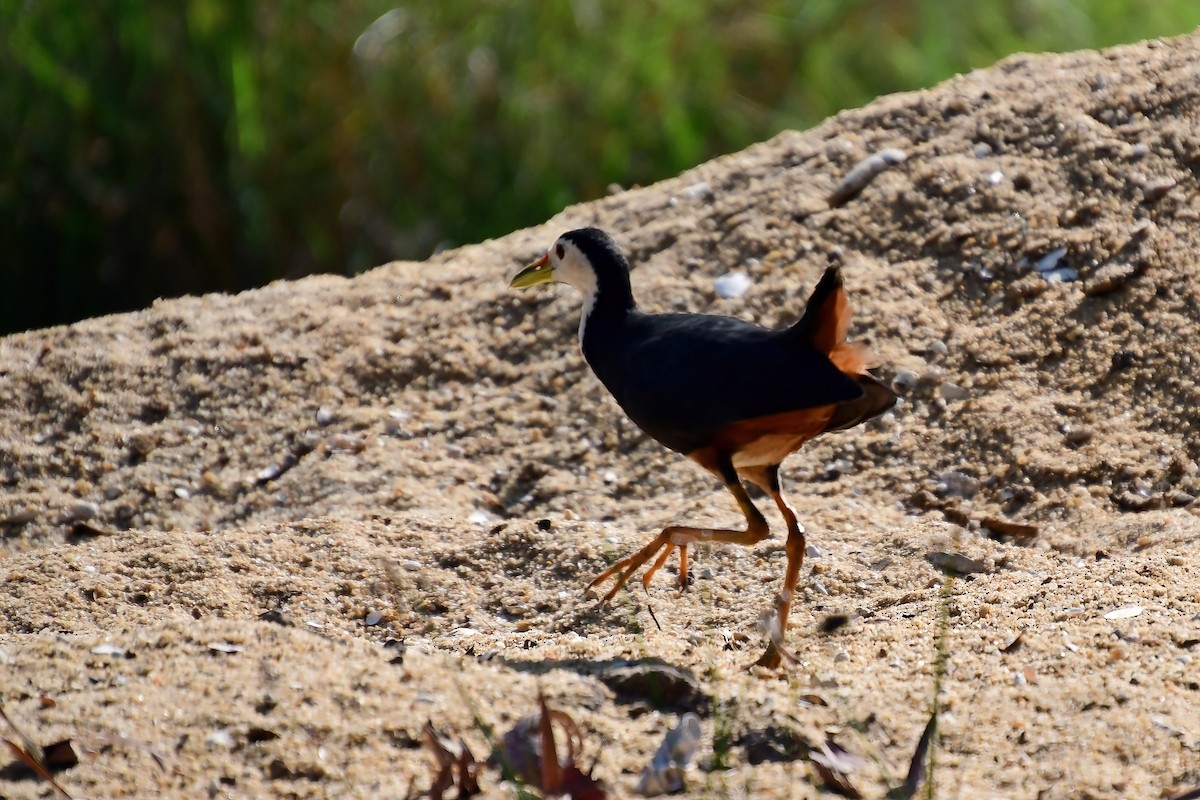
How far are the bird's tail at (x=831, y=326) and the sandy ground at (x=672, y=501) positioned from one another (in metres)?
0.69

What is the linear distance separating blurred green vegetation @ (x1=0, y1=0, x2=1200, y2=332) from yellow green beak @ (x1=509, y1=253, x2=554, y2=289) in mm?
3555

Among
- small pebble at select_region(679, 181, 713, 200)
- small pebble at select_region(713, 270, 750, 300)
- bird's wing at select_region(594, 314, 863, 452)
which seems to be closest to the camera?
bird's wing at select_region(594, 314, 863, 452)

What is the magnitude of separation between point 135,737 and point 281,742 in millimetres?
286

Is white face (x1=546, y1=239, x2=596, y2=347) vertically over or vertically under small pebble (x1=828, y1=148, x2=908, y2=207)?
under

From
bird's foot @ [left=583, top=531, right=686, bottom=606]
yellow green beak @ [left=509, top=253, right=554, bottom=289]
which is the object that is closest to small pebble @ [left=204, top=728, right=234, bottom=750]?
bird's foot @ [left=583, top=531, right=686, bottom=606]

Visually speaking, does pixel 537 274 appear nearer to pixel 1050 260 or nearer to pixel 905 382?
pixel 905 382

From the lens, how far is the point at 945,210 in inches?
226

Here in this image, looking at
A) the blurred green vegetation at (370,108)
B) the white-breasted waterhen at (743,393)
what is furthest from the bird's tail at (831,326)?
the blurred green vegetation at (370,108)

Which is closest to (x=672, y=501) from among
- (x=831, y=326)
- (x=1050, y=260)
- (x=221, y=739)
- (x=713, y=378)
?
(x=713, y=378)

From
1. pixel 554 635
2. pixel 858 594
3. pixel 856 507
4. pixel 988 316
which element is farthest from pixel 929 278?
pixel 554 635

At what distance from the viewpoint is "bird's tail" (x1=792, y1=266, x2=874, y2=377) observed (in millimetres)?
3715

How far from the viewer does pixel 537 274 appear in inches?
195

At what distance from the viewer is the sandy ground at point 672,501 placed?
2.98 m

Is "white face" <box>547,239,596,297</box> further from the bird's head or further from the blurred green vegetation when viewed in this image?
the blurred green vegetation
